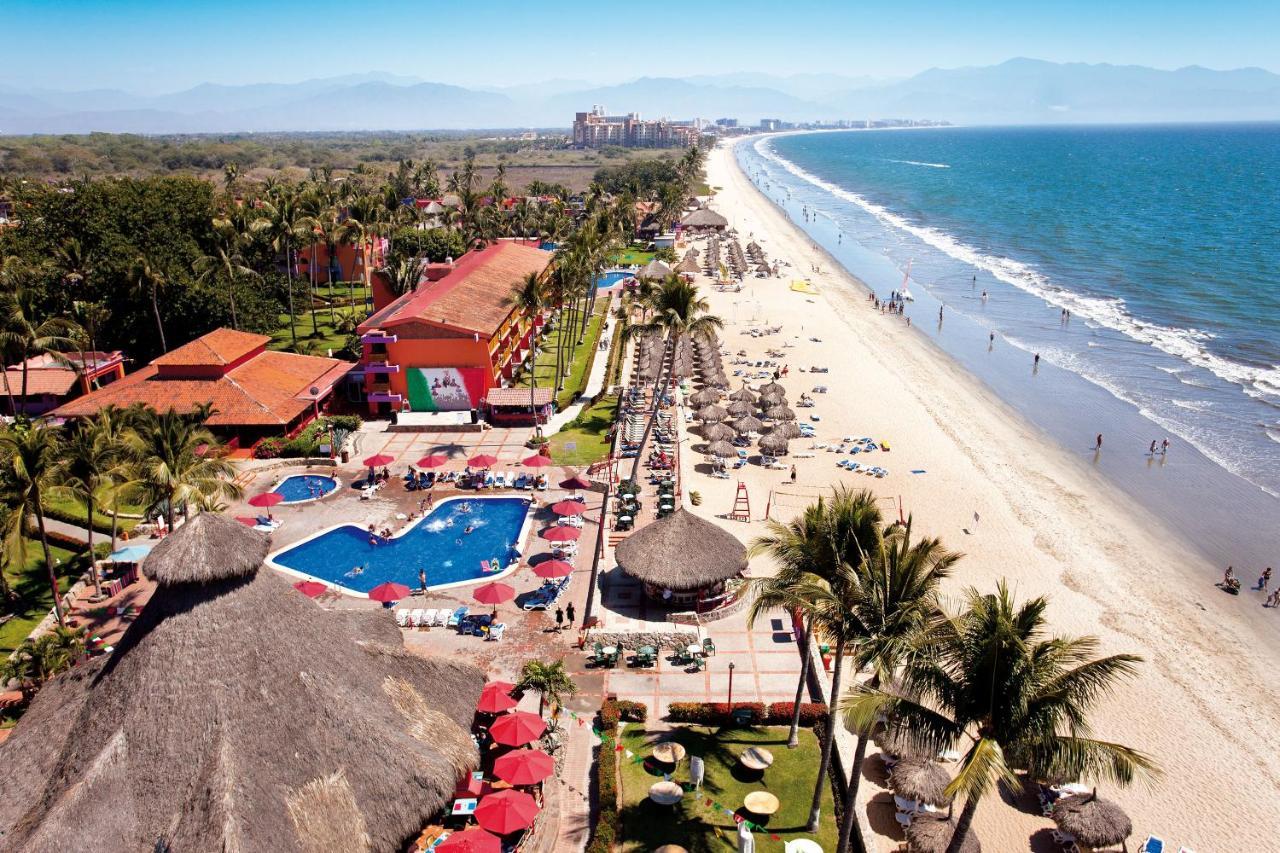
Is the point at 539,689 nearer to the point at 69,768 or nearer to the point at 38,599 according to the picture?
the point at 69,768

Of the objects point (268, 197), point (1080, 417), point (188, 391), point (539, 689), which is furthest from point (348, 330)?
point (1080, 417)

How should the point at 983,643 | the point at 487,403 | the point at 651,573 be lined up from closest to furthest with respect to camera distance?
the point at 983,643 < the point at 651,573 < the point at 487,403

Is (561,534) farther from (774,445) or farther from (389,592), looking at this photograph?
(774,445)

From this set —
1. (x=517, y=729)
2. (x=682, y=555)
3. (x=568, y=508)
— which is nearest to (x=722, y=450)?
(x=568, y=508)

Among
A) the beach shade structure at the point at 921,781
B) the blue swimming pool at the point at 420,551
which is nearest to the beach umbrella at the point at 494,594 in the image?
the blue swimming pool at the point at 420,551

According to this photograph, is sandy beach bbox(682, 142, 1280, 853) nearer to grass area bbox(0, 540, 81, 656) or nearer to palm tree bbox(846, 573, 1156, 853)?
palm tree bbox(846, 573, 1156, 853)
